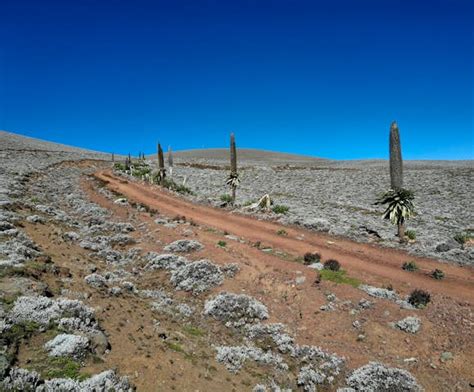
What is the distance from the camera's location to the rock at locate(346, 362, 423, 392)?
11.1 m

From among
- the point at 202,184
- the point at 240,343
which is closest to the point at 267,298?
the point at 240,343

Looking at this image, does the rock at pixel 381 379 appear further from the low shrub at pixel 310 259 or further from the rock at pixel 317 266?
the low shrub at pixel 310 259

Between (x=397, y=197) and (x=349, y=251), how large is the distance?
22.0 feet

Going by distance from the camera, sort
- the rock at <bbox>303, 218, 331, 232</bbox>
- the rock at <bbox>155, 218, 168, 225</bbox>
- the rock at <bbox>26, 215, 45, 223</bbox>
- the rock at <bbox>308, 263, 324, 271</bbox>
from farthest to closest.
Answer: the rock at <bbox>303, 218, 331, 232</bbox> < the rock at <bbox>155, 218, 168, 225</bbox> < the rock at <bbox>26, 215, 45, 223</bbox> < the rock at <bbox>308, 263, 324, 271</bbox>

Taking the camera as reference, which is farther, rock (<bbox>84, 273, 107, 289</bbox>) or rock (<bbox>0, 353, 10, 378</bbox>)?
rock (<bbox>84, 273, 107, 289</bbox>)

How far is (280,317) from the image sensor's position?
1520 cm

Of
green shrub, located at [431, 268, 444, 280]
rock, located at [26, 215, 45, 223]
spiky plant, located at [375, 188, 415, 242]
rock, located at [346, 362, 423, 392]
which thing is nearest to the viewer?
rock, located at [346, 362, 423, 392]

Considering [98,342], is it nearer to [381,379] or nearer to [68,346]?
[68,346]

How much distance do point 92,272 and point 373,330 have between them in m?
12.1

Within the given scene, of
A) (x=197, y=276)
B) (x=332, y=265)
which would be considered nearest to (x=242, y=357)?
(x=197, y=276)

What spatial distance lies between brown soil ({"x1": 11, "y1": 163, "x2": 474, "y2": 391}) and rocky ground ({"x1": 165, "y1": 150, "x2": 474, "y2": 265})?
3.59 m

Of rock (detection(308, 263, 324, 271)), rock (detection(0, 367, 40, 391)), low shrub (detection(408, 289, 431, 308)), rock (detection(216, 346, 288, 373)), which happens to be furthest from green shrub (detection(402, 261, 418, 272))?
rock (detection(0, 367, 40, 391))

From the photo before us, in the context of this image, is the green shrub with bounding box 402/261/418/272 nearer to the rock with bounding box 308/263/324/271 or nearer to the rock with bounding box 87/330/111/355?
the rock with bounding box 308/263/324/271

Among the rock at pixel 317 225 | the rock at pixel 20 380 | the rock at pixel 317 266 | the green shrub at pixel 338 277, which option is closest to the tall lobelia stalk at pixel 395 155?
the rock at pixel 317 225
